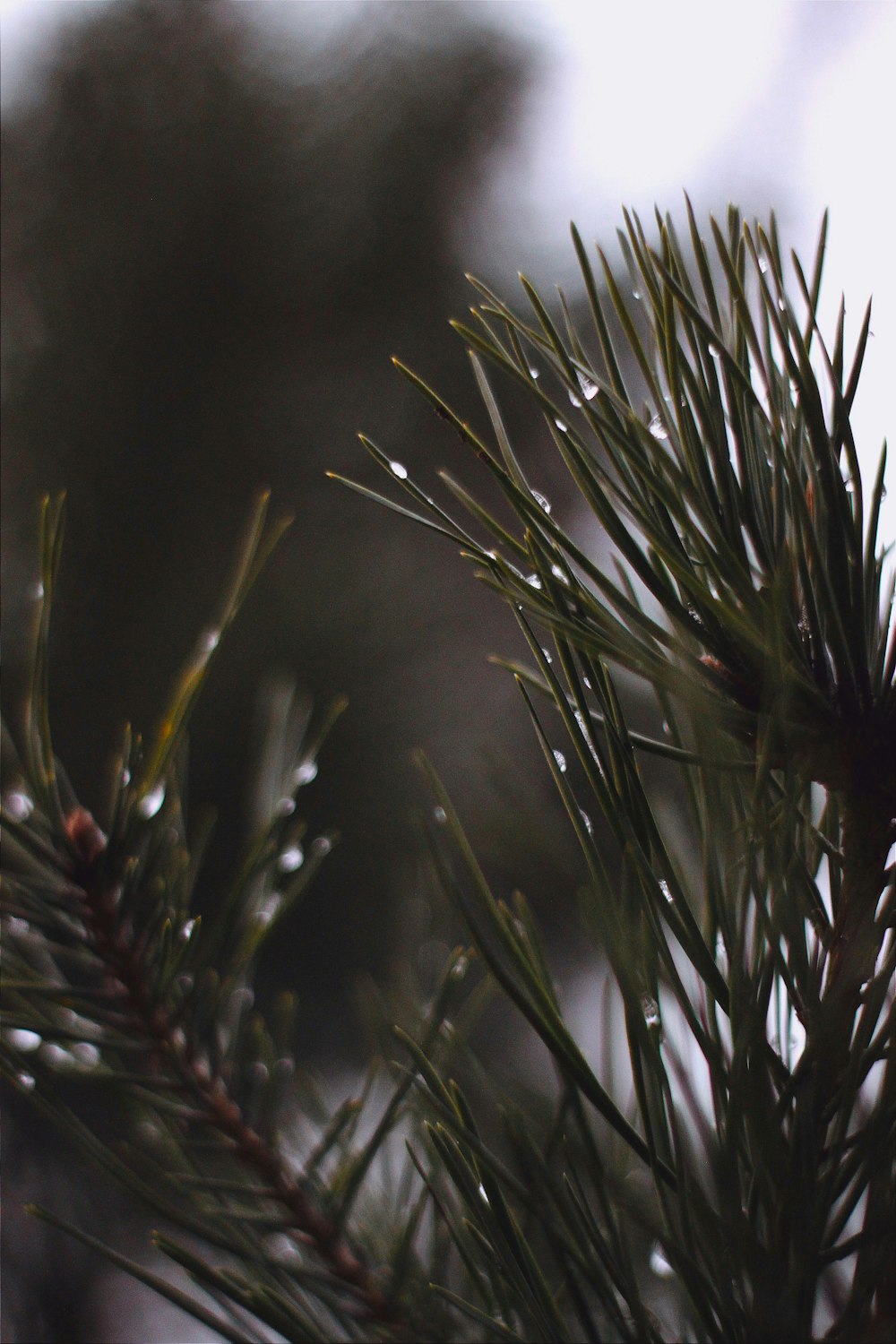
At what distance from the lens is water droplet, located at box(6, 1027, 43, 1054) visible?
239 mm

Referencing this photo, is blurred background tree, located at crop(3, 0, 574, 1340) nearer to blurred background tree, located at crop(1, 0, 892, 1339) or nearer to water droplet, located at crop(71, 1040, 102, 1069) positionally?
blurred background tree, located at crop(1, 0, 892, 1339)

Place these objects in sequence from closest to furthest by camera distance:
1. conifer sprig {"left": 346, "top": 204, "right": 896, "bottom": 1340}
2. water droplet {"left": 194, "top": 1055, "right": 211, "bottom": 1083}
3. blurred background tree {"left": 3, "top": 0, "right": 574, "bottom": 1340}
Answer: conifer sprig {"left": 346, "top": 204, "right": 896, "bottom": 1340}
water droplet {"left": 194, "top": 1055, "right": 211, "bottom": 1083}
blurred background tree {"left": 3, "top": 0, "right": 574, "bottom": 1340}

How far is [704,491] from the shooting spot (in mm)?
211

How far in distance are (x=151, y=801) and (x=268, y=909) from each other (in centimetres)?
7

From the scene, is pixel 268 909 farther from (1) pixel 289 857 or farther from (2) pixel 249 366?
(2) pixel 249 366

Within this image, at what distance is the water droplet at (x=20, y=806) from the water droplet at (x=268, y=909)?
0.07 meters

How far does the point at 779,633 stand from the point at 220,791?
77 cm

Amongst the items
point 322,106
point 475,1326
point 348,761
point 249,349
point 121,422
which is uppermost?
point 322,106

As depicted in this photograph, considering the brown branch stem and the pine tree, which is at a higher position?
the pine tree

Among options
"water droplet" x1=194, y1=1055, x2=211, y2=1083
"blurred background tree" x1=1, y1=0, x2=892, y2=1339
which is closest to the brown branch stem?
"water droplet" x1=194, y1=1055, x2=211, y2=1083

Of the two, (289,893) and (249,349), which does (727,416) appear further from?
(249,349)

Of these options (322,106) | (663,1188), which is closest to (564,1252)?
(663,1188)

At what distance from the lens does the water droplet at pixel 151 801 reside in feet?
0.82

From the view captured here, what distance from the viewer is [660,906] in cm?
18
